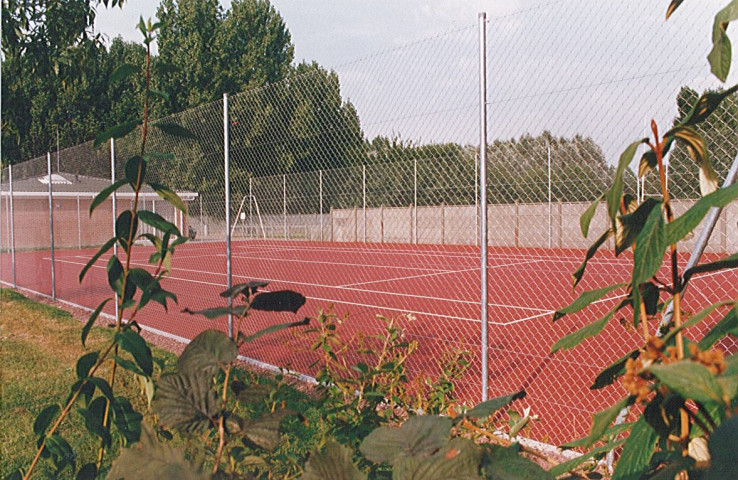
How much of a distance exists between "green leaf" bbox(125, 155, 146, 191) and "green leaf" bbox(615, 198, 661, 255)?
755 millimetres

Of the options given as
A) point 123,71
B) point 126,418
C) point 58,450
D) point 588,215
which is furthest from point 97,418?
point 588,215

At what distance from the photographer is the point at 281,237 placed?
33.6 ft

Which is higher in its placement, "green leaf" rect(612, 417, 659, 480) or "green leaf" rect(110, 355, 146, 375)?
"green leaf" rect(612, 417, 659, 480)

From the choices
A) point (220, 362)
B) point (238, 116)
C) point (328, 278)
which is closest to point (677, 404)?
point (220, 362)

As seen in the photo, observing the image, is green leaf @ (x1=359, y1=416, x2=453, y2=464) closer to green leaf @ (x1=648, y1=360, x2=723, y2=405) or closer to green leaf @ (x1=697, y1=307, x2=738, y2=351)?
green leaf @ (x1=648, y1=360, x2=723, y2=405)

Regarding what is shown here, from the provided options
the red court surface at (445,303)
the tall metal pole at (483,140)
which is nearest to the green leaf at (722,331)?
the red court surface at (445,303)

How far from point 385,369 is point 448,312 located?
A: 760cm

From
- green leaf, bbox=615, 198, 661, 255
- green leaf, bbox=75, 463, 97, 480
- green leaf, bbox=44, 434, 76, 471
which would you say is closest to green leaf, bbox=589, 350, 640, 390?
green leaf, bbox=615, 198, 661, 255

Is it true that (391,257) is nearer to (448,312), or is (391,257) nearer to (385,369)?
(448,312)

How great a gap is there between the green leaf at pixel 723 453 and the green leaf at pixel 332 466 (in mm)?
257

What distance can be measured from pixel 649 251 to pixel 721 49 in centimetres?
35

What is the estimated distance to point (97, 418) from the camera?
1168mm

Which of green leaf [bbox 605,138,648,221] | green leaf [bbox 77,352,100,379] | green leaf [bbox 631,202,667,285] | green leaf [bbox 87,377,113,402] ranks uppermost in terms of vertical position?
green leaf [bbox 605,138,648,221]

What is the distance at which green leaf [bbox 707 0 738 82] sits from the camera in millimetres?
765
